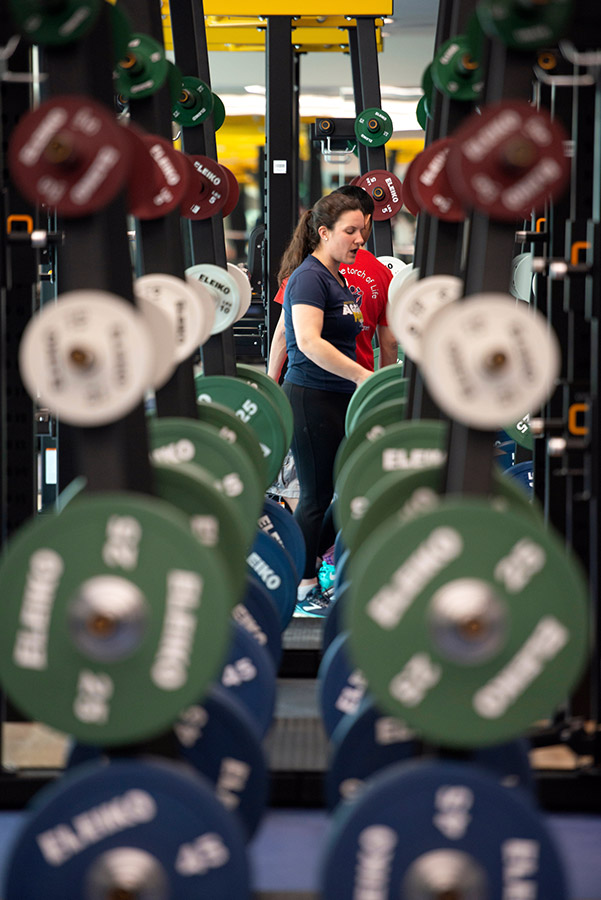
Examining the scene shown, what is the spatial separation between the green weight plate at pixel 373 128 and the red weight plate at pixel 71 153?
5.05 metres

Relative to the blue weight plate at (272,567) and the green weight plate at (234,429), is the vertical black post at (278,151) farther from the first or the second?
the blue weight plate at (272,567)

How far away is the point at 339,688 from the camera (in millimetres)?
2492

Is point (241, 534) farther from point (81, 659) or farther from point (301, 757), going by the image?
point (301, 757)

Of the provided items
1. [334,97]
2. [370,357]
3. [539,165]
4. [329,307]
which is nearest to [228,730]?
[539,165]

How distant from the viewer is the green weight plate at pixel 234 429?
134 inches

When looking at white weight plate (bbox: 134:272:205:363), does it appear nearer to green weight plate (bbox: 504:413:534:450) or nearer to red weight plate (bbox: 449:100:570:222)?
red weight plate (bbox: 449:100:570:222)

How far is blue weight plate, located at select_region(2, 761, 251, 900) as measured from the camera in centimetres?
171

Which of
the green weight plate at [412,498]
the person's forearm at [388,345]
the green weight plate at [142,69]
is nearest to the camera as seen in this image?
the green weight plate at [412,498]

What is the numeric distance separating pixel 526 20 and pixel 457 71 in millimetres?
1297

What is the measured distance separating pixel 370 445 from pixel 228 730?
110cm

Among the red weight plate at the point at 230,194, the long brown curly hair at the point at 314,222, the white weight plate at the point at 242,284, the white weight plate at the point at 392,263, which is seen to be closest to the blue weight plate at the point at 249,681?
the white weight plate at the point at 242,284

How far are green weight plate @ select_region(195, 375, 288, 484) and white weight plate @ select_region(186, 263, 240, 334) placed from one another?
0.68 feet

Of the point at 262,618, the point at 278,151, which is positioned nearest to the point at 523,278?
the point at 262,618

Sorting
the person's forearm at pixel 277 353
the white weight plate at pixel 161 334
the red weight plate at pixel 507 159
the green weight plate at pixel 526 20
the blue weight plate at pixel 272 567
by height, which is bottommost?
the blue weight plate at pixel 272 567
